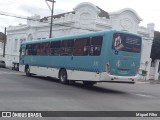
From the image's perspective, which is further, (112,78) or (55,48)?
(55,48)

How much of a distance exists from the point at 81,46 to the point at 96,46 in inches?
71.1

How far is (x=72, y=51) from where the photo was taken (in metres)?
21.9

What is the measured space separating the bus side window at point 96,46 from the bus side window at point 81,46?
1.48 ft

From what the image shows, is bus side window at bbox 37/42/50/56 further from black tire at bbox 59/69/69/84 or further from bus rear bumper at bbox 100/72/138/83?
bus rear bumper at bbox 100/72/138/83

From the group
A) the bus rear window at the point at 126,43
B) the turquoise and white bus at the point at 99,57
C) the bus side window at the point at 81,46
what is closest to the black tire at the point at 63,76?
the turquoise and white bus at the point at 99,57

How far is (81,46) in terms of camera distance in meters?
20.9

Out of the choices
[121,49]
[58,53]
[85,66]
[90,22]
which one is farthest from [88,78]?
[90,22]

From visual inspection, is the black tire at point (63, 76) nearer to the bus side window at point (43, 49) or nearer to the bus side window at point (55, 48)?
the bus side window at point (55, 48)

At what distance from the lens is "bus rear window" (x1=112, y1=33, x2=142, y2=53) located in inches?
734

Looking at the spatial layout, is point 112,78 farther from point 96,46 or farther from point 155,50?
point 155,50

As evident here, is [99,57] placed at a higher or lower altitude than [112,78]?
higher

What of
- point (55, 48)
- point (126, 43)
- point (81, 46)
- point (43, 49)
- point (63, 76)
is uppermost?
point (126, 43)

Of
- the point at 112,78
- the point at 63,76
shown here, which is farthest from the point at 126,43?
the point at 63,76

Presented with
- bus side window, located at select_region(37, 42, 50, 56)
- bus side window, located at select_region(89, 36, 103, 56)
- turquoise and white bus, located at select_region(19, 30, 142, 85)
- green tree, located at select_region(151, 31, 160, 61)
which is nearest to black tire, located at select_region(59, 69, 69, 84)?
turquoise and white bus, located at select_region(19, 30, 142, 85)
